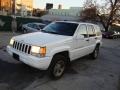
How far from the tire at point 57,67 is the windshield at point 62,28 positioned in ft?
3.67

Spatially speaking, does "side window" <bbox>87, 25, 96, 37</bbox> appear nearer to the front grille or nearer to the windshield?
the windshield

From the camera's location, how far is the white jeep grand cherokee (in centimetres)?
569

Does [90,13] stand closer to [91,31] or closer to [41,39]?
[91,31]

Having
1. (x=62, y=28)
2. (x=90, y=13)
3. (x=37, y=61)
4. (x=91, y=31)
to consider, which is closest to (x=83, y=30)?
(x=62, y=28)

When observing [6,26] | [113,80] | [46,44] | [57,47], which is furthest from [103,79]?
[6,26]

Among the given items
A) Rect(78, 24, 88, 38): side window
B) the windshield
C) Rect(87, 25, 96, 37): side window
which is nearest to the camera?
the windshield

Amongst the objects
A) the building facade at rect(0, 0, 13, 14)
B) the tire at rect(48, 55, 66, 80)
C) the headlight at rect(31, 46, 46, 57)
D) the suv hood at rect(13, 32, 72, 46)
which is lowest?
the tire at rect(48, 55, 66, 80)

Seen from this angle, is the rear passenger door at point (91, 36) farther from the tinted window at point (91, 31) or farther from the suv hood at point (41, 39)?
the suv hood at point (41, 39)

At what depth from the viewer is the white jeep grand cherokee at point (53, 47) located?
18.7 ft

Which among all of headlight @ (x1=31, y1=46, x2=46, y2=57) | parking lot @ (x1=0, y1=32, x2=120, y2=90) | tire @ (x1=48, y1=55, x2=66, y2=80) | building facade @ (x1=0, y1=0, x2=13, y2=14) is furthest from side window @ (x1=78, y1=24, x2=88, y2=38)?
building facade @ (x1=0, y1=0, x2=13, y2=14)

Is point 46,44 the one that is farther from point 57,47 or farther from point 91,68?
point 91,68

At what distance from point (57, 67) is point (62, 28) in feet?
5.75

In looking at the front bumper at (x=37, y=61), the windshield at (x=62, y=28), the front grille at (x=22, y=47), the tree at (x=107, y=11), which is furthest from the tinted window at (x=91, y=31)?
the tree at (x=107, y=11)

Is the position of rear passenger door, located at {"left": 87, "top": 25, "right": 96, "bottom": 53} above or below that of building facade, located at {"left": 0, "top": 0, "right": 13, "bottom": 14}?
below
